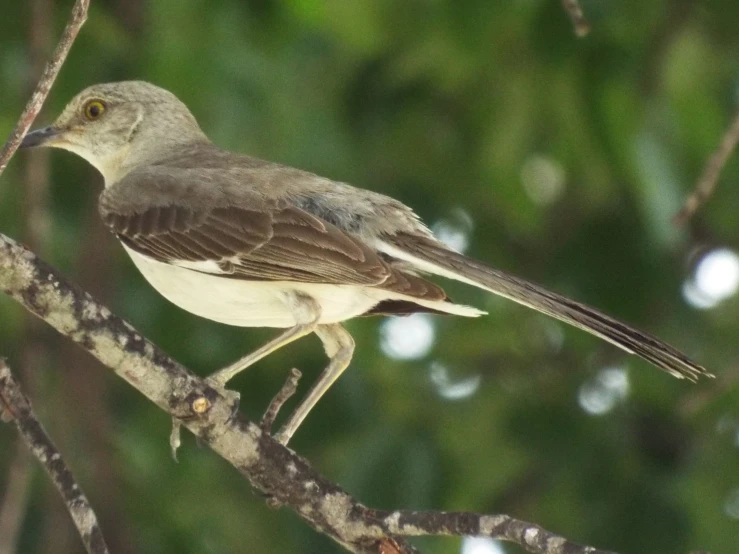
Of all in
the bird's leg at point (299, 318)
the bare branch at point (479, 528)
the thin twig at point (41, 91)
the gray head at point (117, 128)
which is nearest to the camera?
the bare branch at point (479, 528)

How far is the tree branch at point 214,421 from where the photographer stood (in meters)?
3.72

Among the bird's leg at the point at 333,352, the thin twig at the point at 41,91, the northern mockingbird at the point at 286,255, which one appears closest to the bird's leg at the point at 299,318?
the northern mockingbird at the point at 286,255

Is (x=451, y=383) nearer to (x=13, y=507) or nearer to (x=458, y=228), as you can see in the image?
(x=458, y=228)

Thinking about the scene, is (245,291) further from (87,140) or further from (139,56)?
(139,56)

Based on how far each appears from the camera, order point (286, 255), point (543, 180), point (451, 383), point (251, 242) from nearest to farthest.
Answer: point (286, 255), point (251, 242), point (451, 383), point (543, 180)

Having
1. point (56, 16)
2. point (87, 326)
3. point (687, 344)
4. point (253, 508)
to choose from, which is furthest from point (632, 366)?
point (87, 326)

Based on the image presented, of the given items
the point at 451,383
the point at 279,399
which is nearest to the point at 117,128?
the point at 279,399

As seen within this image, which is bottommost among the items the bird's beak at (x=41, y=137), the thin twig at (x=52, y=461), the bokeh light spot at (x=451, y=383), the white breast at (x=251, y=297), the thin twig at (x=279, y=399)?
the thin twig at (x=52, y=461)

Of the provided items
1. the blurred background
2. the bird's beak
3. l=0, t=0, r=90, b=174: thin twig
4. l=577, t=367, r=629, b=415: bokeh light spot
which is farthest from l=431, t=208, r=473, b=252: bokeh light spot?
l=0, t=0, r=90, b=174: thin twig

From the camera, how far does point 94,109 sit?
20.6ft

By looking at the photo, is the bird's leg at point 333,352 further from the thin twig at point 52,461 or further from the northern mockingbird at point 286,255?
the thin twig at point 52,461

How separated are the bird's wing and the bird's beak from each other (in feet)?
2.43

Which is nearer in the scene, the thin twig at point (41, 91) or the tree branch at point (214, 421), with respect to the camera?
the thin twig at point (41, 91)

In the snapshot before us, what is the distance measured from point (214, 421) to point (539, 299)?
1300mm
